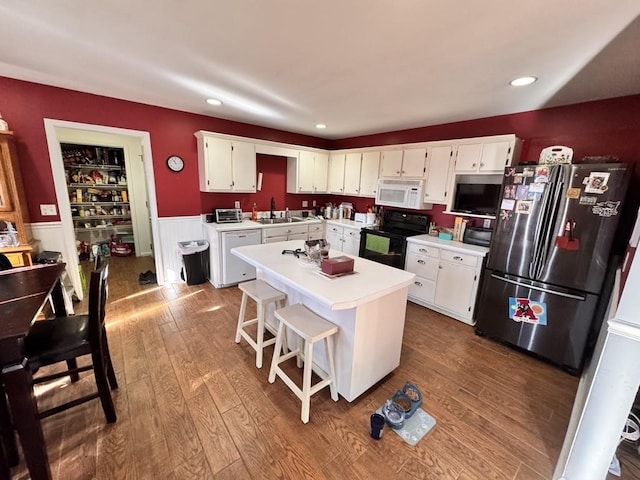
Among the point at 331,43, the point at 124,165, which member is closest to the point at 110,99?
the point at 124,165

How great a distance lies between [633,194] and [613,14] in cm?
183

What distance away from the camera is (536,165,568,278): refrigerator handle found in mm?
2201

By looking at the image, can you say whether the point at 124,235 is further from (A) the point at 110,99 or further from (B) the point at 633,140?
(B) the point at 633,140

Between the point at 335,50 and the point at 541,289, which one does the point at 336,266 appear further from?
the point at 541,289

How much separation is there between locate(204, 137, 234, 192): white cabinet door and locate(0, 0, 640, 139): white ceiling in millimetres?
739

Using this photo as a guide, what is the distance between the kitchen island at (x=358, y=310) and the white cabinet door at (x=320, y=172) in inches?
116

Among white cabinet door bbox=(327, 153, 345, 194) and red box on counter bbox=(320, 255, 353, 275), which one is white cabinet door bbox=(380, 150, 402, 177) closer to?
white cabinet door bbox=(327, 153, 345, 194)

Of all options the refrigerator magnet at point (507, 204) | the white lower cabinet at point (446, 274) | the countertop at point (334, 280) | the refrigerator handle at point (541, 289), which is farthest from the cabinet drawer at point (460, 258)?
the countertop at point (334, 280)

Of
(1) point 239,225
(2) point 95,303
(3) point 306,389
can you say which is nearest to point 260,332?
(3) point 306,389

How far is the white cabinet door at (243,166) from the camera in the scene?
385 centimetres

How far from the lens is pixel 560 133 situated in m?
2.73

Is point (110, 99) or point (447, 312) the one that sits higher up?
point (110, 99)

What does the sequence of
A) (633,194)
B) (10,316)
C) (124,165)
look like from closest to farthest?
(10,316) < (633,194) < (124,165)

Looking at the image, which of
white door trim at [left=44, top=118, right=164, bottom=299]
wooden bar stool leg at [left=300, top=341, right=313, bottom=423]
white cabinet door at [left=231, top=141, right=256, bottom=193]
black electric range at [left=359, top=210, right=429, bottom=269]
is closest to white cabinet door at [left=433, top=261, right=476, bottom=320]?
black electric range at [left=359, top=210, right=429, bottom=269]
